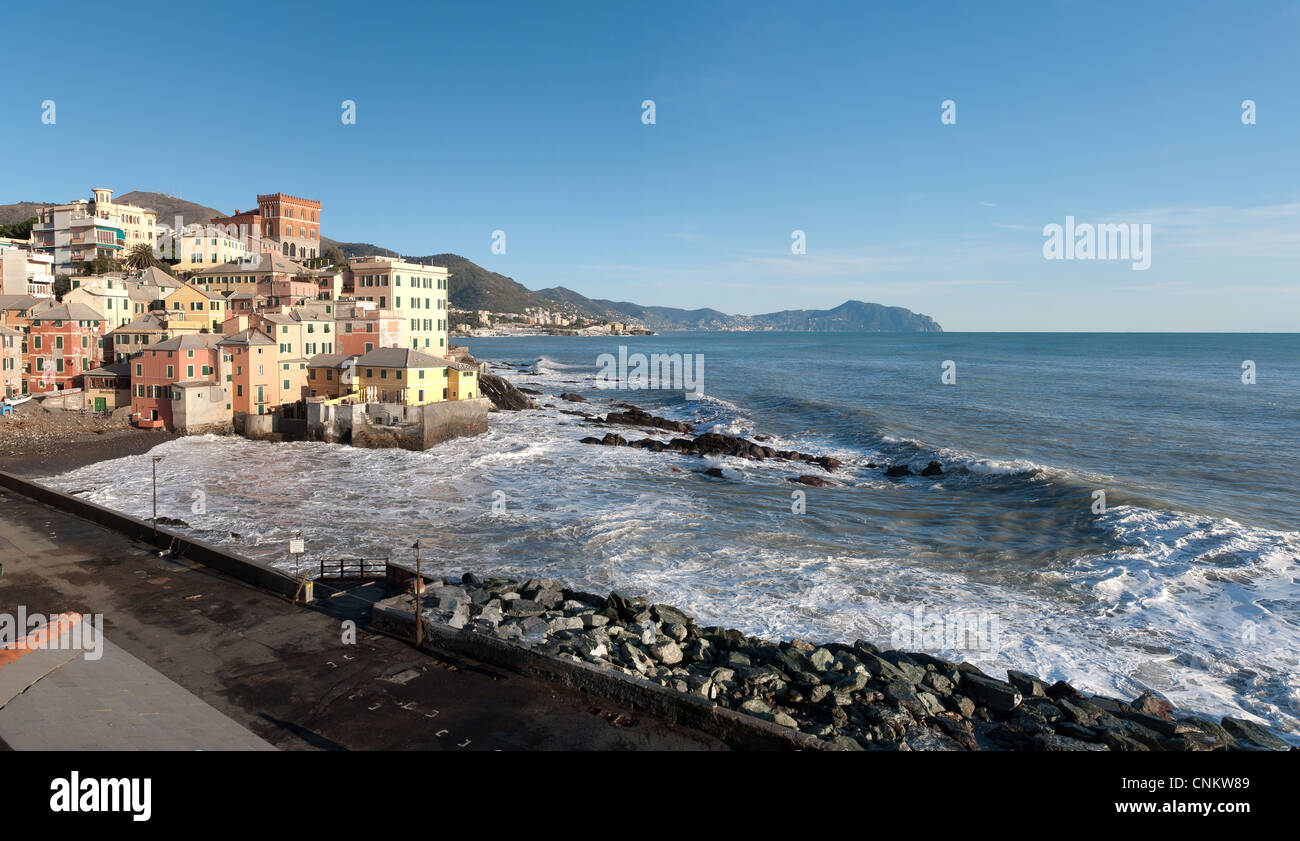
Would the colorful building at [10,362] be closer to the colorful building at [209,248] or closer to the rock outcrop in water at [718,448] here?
the colorful building at [209,248]

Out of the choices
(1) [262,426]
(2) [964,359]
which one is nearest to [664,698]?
(1) [262,426]

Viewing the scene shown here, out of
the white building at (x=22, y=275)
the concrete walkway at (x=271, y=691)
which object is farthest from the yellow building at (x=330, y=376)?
the white building at (x=22, y=275)

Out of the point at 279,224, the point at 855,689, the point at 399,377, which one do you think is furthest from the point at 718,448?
the point at 279,224

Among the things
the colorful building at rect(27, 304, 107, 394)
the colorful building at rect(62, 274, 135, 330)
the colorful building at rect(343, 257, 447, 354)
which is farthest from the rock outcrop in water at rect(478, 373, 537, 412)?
the colorful building at rect(27, 304, 107, 394)

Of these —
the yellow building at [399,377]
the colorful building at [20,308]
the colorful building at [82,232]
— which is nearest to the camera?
the yellow building at [399,377]

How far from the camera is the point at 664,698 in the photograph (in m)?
10.5

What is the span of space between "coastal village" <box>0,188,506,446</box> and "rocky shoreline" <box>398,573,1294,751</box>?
2999 cm

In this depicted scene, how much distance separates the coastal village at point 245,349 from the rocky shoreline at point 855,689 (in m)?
30.0

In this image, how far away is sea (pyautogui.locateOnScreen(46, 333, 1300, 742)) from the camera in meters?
16.5

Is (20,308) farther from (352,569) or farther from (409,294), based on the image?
(352,569)

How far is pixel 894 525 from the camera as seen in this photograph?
2622 cm

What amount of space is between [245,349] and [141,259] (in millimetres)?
44621

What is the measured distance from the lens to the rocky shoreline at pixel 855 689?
1141 centimetres
